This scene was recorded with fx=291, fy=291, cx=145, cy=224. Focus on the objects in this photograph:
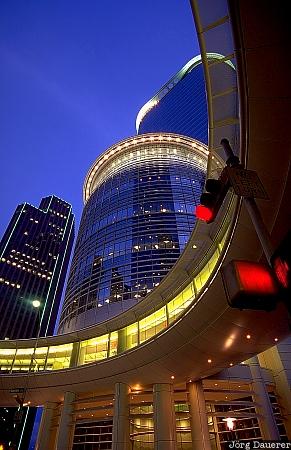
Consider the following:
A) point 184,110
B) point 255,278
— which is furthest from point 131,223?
point 184,110

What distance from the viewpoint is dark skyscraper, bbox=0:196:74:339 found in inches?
4872

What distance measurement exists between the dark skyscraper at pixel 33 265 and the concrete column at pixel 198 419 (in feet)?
348

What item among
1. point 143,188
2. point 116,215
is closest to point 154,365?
point 116,215

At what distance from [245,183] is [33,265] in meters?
159

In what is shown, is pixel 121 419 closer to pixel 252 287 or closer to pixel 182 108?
pixel 252 287

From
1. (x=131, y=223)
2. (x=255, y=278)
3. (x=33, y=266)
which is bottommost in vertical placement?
(x=255, y=278)

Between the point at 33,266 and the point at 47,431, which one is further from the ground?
the point at 33,266

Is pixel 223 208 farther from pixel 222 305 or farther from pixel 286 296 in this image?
pixel 286 296

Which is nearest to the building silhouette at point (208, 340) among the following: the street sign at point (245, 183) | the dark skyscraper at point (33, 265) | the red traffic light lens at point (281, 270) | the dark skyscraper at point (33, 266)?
the street sign at point (245, 183)

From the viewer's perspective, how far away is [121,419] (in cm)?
2005

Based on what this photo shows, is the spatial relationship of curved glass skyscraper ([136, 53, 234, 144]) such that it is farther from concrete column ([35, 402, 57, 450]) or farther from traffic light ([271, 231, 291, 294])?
traffic light ([271, 231, 291, 294])

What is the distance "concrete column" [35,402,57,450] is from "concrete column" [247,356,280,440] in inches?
669

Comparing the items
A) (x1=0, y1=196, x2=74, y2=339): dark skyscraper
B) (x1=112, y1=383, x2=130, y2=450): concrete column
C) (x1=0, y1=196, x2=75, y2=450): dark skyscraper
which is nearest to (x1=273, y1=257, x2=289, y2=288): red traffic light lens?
(x1=112, y1=383, x2=130, y2=450): concrete column

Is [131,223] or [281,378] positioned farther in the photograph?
[131,223]
